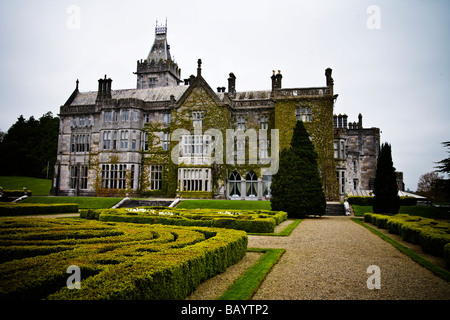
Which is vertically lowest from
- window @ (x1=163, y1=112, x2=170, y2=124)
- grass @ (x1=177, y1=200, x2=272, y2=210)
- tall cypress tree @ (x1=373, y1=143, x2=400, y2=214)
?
grass @ (x1=177, y1=200, x2=272, y2=210)

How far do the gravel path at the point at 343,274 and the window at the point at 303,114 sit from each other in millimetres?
20958

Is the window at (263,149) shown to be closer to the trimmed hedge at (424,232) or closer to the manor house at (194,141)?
the manor house at (194,141)

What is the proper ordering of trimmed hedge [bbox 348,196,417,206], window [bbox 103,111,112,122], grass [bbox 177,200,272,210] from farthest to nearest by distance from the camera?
1. window [bbox 103,111,112,122]
2. trimmed hedge [bbox 348,196,417,206]
3. grass [bbox 177,200,272,210]

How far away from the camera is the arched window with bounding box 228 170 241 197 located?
3306 cm

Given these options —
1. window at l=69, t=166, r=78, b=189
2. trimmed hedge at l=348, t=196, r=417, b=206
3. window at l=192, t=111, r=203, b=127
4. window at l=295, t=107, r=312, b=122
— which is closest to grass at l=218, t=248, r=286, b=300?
trimmed hedge at l=348, t=196, r=417, b=206

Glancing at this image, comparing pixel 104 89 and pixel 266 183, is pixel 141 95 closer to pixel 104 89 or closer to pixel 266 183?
pixel 104 89

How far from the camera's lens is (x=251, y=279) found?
6738mm

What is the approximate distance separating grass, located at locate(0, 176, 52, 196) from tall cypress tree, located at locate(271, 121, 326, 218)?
35.1 m

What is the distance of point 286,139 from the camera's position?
31719 millimetres

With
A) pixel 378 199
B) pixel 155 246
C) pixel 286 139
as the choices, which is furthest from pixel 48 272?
pixel 286 139

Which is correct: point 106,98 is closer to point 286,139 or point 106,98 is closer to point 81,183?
point 81,183

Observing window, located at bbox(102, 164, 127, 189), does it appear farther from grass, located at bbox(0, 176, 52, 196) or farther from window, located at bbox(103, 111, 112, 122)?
grass, located at bbox(0, 176, 52, 196)

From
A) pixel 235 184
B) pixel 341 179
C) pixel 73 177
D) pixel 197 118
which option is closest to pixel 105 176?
pixel 73 177

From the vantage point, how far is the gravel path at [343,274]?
6.03 m
